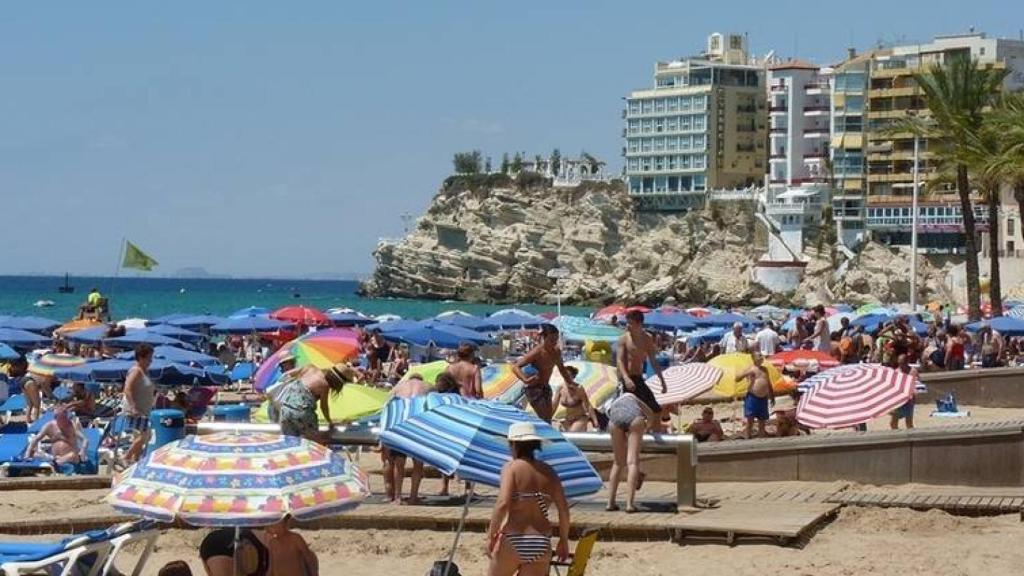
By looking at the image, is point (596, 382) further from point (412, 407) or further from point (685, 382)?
point (412, 407)

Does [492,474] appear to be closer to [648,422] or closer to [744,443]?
[648,422]

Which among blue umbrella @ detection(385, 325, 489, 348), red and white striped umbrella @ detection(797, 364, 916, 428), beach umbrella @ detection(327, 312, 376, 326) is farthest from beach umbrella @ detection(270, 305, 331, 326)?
red and white striped umbrella @ detection(797, 364, 916, 428)

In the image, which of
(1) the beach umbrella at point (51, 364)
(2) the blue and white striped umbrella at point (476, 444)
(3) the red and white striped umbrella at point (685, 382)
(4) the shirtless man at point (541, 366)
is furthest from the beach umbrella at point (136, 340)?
(2) the blue and white striped umbrella at point (476, 444)

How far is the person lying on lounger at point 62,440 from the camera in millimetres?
16438

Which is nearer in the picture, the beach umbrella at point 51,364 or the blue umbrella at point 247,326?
the beach umbrella at point 51,364

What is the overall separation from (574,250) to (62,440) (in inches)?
4363

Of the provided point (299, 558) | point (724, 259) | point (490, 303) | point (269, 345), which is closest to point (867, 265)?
point (724, 259)

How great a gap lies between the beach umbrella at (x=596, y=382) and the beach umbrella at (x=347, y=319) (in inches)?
912

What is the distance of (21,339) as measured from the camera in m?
30.9

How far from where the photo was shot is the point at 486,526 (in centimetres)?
1198

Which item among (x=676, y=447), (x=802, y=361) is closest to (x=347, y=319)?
(x=802, y=361)

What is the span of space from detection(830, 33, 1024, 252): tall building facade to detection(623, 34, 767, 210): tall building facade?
13599mm

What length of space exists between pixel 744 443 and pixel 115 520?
5446 millimetres

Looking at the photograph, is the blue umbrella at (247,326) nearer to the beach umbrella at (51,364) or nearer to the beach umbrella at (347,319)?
the beach umbrella at (347,319)
